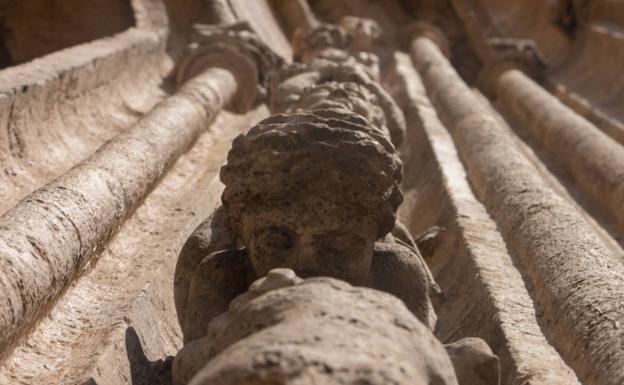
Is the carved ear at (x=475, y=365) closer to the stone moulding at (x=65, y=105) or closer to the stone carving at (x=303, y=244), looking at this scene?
the stone carving at (x=303, y=244)

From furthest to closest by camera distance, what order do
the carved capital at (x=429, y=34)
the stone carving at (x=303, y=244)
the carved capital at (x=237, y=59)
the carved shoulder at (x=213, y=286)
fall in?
1. the carved capital at (x=429, y=34)
2. the carved capital at (x=237, y=59)
3. the carved shoulder at (x=213, y=286)
4. the stone carving at (x=303, y=244)

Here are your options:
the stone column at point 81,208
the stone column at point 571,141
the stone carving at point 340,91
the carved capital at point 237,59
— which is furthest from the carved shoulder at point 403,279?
the carved capital at point 237,59

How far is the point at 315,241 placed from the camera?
1872 mm

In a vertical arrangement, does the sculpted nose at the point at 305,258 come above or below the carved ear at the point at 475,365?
above

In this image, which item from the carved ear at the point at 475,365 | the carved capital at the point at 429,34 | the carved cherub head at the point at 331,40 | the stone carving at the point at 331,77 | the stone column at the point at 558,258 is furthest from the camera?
the carved capital at the point at 429,34

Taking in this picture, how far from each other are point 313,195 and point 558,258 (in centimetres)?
109

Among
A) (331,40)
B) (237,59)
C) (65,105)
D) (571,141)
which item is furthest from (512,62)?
(65,105)

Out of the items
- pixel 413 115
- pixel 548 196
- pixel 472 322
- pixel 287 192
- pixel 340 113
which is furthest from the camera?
pixel 413 115

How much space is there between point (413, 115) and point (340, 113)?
328 cm

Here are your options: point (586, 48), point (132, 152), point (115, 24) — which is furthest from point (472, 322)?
point (586, 48)

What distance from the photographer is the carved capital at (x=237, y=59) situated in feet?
16.4

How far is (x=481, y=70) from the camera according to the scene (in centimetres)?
787

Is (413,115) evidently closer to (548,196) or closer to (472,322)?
(548,196)

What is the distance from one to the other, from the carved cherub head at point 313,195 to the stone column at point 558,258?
2.15 feet
